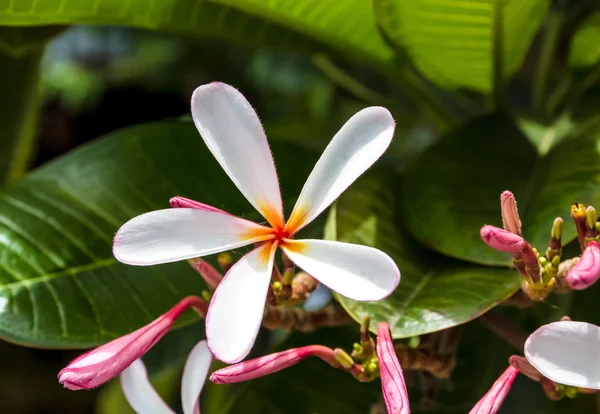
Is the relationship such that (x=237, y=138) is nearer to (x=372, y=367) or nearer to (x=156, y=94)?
(x=372, y=367)

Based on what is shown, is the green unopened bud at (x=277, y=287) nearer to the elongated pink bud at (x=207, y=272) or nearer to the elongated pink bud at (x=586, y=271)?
the elongated pink bud at (x=207, y=272)

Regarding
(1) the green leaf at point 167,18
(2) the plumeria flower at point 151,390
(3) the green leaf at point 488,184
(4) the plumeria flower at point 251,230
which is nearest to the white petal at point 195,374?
(2) the plumeria flower at point 151,390

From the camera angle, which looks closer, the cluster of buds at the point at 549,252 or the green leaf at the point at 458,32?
the cluster of buds at the point at 549,252

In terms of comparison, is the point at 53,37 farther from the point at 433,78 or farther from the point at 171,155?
the point at 433,78

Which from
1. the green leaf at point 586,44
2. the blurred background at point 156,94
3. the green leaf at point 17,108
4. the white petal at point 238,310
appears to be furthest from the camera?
the blurred background at point 156,94

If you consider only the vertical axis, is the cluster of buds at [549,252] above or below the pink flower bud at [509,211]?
below

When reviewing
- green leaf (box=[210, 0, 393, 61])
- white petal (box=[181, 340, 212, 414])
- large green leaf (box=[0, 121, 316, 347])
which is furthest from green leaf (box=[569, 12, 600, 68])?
white petal (box=[181, 340, 212, 414])

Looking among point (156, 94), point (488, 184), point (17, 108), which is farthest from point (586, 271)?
point (156, 94)

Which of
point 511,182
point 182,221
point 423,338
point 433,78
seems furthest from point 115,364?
point 433,78
